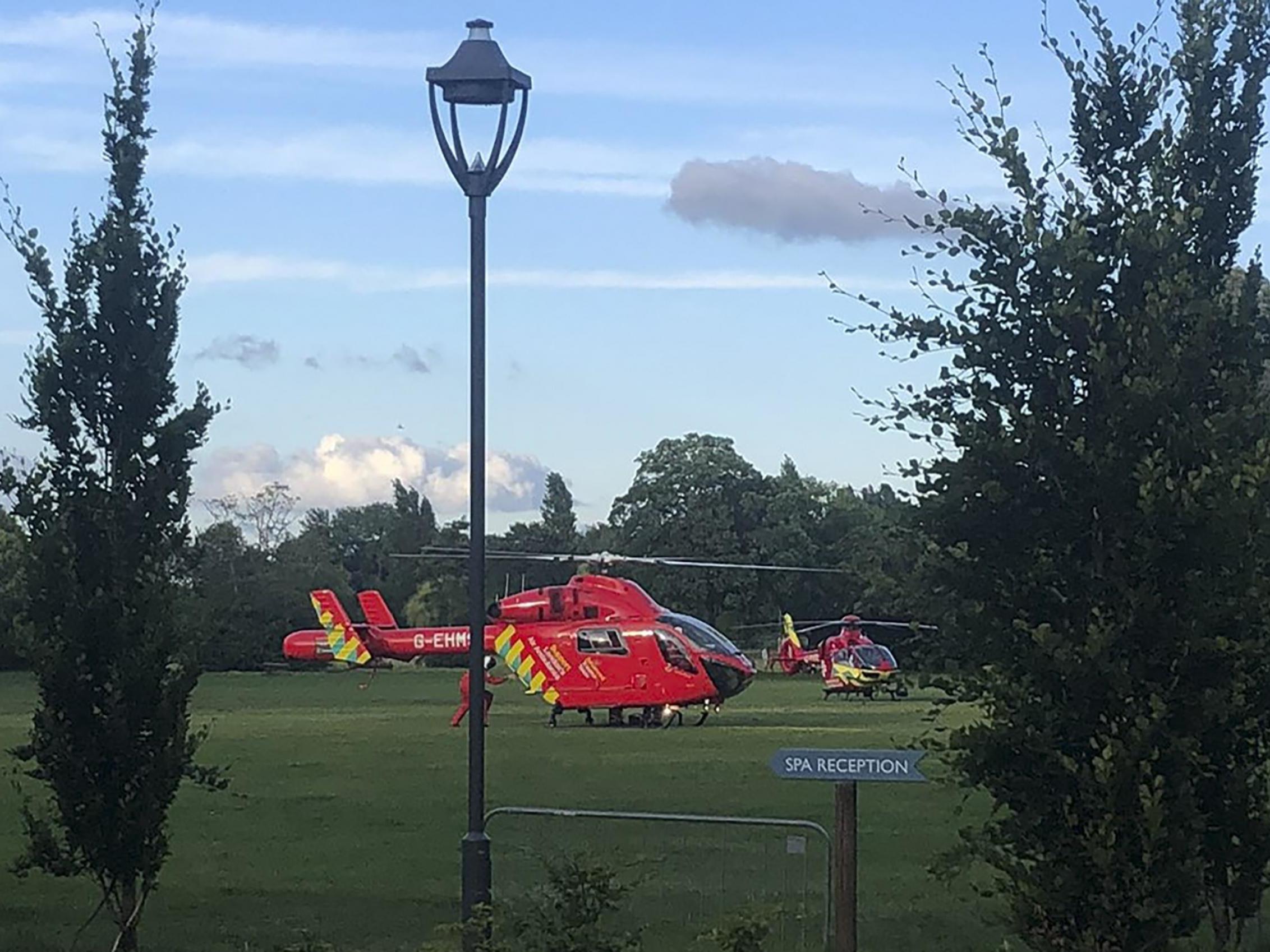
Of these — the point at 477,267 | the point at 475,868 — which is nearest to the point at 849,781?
Result: the point at 475,868

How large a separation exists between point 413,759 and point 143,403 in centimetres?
1709

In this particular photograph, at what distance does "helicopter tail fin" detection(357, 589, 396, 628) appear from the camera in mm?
50906

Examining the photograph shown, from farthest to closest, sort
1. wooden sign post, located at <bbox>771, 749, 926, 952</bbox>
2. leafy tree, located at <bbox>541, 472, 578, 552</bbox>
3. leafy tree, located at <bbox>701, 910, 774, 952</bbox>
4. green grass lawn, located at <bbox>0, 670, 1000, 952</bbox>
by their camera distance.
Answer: leafy tree, located at <bbox>541, 472, 578, 552</bbox>
green grass lawn, located at <bbox>0, 670, 1000, 952</bbox>
wooden sign post, located at <bbox>771, 749, 926, 952</bbox>
leafy tree, located at <bbox>701, 910, 774, 952</bbox>

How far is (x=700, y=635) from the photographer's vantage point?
1502 inches

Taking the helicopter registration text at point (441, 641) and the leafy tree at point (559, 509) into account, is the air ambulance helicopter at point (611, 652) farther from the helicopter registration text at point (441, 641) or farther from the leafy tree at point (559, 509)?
the leafy tree at point (559, 509)

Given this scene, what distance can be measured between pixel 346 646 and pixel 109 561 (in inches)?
1551

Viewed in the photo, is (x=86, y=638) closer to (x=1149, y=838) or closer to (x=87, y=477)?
(x=87, y=477)

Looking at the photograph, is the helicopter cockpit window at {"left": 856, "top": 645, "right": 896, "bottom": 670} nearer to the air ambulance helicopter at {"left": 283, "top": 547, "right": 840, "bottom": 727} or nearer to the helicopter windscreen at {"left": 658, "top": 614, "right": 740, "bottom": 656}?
the air ambulance helicopter at {"left": 283, "top": 547, "right": 840, "bottom": 727}

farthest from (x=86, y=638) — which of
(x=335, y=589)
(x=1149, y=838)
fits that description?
(x=335, y=589)

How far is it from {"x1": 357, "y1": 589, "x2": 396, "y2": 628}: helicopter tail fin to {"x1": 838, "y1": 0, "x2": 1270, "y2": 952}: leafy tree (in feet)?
143

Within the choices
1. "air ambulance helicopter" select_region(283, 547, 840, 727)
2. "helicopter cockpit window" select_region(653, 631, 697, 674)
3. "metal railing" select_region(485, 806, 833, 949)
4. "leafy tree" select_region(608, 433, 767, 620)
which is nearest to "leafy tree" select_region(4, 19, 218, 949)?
"metal railing" select_region(485, 806, 833, 949)

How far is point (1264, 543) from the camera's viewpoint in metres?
7.34

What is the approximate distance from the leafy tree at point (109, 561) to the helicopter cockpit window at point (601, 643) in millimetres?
26970

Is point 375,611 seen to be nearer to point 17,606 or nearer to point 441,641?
point 441,641
